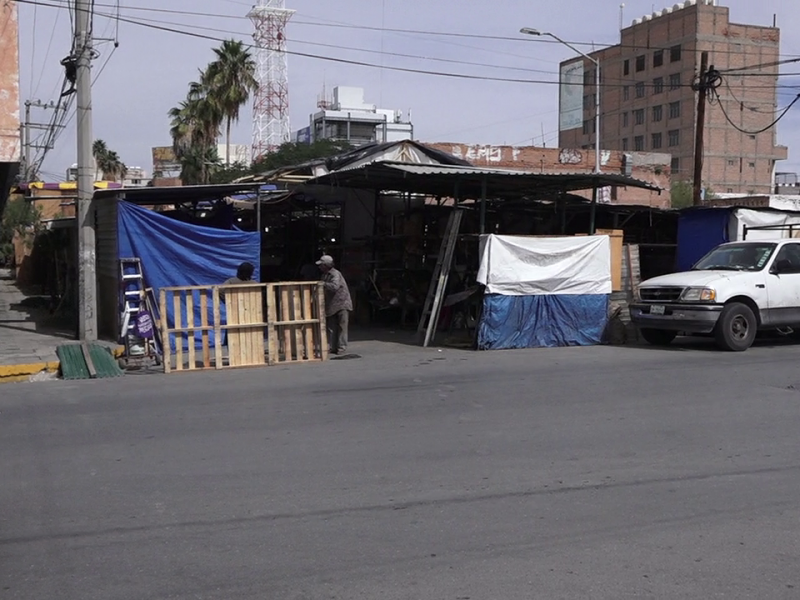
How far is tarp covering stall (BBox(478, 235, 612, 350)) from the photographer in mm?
15326

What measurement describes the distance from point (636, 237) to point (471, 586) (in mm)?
19201

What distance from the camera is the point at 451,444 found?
788 cm

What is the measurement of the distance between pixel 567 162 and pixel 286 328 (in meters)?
31.3

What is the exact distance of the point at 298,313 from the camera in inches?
548

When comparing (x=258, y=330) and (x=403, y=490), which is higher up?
(x=258, y=330)

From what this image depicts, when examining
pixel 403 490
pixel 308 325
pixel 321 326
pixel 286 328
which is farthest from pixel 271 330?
pixel 403 490

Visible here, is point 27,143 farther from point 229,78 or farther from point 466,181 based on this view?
point 466,181

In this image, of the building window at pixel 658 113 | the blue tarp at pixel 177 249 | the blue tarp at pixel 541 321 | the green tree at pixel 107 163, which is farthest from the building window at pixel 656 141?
the blue tarp at pixel 177 249

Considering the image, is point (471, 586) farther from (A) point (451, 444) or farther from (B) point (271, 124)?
(B) point (271, 124)

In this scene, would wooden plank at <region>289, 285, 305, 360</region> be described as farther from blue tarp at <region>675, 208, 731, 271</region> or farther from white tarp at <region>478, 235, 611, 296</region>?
blue tarp at <region>675, 208, 731, 271</region>

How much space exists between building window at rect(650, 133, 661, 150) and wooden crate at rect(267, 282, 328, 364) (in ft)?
241

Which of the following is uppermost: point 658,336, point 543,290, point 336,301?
point 543,290

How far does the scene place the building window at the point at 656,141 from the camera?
267 ft

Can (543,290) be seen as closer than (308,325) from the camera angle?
No
